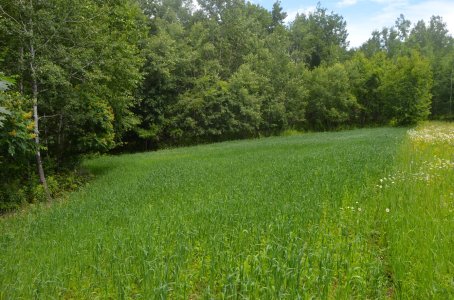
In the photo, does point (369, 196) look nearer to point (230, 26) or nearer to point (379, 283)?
point (379, 283)

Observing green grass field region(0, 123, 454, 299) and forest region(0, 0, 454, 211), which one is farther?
forest region(0, 0, 454, 211)

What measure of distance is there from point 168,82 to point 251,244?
3542 cm

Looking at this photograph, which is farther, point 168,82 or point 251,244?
point 168,82

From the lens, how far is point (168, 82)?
3872cm

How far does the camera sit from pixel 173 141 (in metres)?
40.9

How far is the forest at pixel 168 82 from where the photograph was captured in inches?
474

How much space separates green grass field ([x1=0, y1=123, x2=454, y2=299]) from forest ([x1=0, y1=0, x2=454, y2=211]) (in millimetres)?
2557

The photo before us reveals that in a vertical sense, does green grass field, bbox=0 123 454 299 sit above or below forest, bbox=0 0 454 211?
below

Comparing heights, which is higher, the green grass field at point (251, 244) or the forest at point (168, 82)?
the forest at point (168, 82)

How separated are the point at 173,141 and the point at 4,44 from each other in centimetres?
2877

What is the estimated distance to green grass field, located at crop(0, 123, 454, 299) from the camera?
13.3 ft

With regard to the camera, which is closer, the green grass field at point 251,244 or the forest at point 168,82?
the green grass field at point 251,244

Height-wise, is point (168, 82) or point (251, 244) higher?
point (168, 82)

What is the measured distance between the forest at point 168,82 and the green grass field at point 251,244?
8.39 ft
